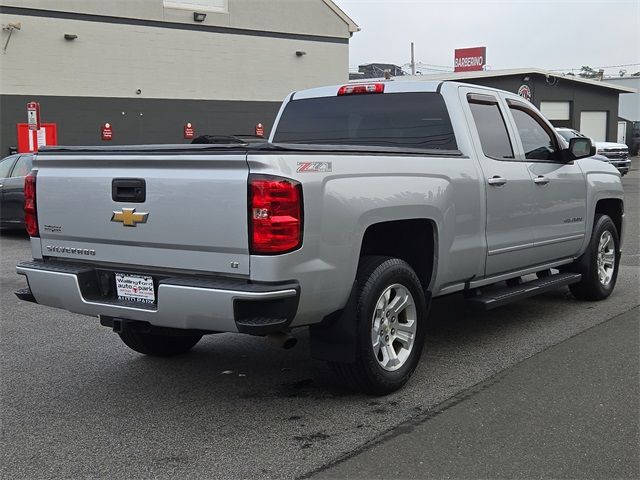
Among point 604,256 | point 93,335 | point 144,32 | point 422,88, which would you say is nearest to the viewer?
point 422,88

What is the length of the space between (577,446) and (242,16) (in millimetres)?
26139

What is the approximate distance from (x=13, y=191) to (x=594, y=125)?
37.0m

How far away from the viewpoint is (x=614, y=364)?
5383 mm

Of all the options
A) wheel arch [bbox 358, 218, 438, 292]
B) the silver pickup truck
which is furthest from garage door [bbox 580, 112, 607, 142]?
wheel arch [bbox 358, 218, 438, 292]

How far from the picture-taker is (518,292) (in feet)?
20.0

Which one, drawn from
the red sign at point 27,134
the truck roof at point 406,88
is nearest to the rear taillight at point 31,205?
the truck roof at point 406,88

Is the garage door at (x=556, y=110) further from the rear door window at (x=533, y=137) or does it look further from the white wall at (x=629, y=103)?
the rear door window at (x=533, y=137)

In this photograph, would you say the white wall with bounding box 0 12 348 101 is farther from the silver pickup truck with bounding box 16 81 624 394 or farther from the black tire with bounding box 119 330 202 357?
the black tire with bounding box 119 330 202 357

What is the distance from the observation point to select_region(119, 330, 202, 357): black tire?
5.62 metres

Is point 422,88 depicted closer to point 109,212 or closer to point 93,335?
point 109,212

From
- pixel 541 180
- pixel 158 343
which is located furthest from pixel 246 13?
pixel 158 343

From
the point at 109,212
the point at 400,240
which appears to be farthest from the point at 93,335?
the point at 400,240

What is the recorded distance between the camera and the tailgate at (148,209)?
13.3ft

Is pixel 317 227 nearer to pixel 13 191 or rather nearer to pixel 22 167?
pixel 13 191
